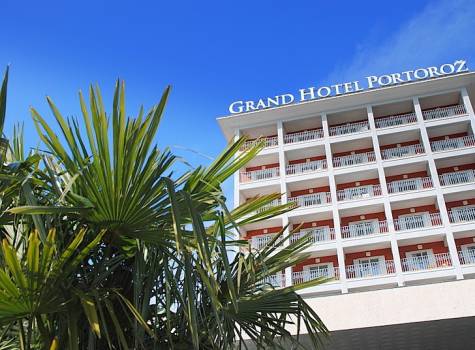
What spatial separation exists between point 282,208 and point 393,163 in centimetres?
2650

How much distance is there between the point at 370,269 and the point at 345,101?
412 inches

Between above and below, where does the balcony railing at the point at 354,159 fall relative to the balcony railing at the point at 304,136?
below

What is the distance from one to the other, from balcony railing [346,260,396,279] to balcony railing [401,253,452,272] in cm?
76

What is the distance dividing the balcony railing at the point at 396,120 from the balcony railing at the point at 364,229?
6372 millimetres

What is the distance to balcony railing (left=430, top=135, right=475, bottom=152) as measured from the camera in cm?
2975

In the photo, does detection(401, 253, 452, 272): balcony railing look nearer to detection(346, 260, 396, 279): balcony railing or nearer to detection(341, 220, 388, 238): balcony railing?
detection(346, 260, 396, 279): balcony railing

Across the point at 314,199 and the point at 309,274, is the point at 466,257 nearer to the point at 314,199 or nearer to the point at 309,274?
the point at 309,274

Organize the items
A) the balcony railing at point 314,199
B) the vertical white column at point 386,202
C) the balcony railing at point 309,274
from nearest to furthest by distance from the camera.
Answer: the vertical white column at point 386,202 → the balcony railing at point 309,274 → the balcony railing at point 314,199

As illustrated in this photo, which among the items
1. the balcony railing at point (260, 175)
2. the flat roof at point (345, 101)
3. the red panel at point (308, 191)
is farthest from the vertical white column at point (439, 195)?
the balcony railing at point (260, 175)

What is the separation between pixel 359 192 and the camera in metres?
30.1

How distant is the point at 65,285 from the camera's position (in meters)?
3.75

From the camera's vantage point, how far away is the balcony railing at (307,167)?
103ft

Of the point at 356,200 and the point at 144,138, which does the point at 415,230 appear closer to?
the point at 356,200

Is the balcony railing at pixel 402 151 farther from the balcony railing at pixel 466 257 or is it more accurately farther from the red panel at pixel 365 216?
the balcony railing at pixel 466 257
